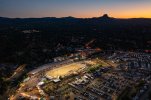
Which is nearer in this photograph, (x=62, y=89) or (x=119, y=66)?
(x=62, y=89)

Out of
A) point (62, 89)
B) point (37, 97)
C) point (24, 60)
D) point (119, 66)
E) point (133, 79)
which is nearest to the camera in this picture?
point (37, 97)

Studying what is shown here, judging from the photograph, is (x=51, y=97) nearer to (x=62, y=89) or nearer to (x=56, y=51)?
(x=62, y=89)

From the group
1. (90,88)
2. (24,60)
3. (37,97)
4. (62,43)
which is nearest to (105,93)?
(90,88)

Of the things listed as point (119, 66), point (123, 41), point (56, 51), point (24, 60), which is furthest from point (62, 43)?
point (119, 66)

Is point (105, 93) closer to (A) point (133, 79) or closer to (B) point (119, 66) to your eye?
(A) point (133, 79)

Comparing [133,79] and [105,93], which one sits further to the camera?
[133,79]

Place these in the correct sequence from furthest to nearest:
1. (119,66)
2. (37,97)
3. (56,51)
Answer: (56,51) < (119,66) < (37,97)
